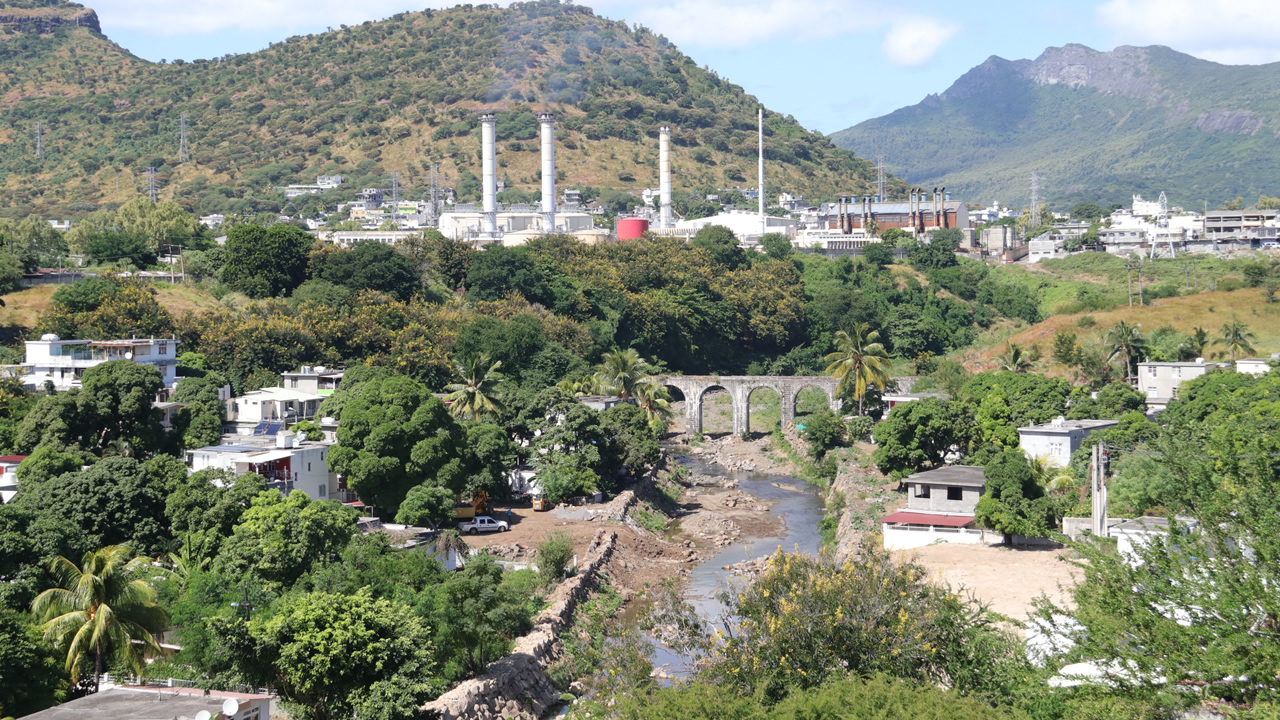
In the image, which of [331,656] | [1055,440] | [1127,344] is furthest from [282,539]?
[1127,344]

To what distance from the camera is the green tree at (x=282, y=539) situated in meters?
30.1

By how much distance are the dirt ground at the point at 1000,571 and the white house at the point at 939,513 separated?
2.50 ft

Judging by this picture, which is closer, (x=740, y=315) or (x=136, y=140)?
(x=740, y=315)

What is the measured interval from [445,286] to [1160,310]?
46991 mm

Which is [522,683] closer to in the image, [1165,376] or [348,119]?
[1165,376]

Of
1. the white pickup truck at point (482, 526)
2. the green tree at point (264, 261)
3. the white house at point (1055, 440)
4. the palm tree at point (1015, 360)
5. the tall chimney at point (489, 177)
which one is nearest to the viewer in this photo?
the white pickup truck at point (482, 526)

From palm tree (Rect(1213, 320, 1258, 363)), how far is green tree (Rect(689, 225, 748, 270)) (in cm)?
4140

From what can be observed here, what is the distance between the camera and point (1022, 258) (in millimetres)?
116438

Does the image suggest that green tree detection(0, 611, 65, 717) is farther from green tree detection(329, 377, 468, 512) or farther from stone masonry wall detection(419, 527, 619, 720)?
green tree detection(329, 377, 468, 512)

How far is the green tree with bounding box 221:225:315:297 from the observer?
70.4 m

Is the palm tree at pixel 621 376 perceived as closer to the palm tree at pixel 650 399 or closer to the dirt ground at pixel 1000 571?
the palm tree at pixel 650 399

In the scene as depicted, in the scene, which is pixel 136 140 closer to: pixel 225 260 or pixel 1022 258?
pixel 225 260

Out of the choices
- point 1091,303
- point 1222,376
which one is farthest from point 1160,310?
point 1222,376

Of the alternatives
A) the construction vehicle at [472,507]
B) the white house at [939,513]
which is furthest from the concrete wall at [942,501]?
the construction vehicle at [472,507]
